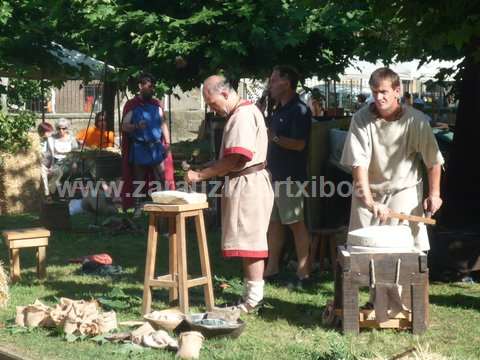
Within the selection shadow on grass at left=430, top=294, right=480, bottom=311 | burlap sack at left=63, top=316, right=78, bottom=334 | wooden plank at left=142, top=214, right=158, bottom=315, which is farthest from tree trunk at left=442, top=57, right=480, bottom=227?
burlap sack at left=63, top=316, right=78, bottom=334

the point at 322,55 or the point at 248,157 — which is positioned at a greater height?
the point at 322,55

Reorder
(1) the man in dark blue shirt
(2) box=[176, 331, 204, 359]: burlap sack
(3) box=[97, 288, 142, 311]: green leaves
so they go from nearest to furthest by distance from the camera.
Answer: (2) box=[176, 331, 204, 359]: burlap sack, (3) box=[97, 288, 142, 311]: green leaves, (1) the man in dark blue shirt

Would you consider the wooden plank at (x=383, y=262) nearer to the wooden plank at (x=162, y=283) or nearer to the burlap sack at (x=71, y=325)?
the wooden plank at (x=162, y=283)

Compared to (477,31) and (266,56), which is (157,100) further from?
(477,31)

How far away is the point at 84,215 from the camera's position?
49.3 feet

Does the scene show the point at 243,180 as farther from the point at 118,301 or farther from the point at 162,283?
the point at 118,301

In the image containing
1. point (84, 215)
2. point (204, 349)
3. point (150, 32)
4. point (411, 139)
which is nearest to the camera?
point (204, 349)

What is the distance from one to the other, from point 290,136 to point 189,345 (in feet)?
9.96

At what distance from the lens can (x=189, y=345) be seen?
6543 millimetres

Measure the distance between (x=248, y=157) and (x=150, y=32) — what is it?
4.67m

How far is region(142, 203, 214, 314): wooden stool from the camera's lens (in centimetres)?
777

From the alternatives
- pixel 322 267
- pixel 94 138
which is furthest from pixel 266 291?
pixel 94 138

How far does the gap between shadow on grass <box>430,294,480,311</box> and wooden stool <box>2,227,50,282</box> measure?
377 centimetres

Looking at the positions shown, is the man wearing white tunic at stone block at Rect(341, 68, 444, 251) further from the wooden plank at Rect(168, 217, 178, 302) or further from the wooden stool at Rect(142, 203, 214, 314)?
the wooden plank at Rect(168, 217, 178, 302)
